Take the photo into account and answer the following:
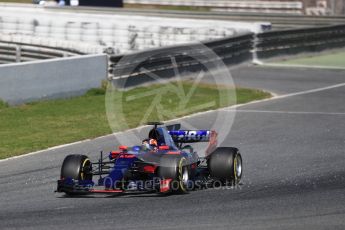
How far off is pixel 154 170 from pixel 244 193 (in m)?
1.08

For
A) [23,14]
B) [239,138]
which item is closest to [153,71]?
[239,138]

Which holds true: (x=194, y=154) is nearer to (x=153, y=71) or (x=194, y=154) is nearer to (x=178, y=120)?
(x=178, y=120)

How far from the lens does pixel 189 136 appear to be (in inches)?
496

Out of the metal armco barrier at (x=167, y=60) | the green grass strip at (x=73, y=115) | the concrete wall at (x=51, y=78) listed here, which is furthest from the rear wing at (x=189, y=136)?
the metal armco barrier at (x=167, y=60)

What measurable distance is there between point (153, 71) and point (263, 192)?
12533 mm

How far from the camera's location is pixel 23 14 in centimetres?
3356

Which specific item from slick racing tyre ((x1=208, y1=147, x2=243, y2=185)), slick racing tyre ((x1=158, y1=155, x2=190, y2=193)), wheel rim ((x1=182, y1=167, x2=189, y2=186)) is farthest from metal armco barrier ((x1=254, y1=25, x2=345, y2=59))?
slick racing tyre ((x1=158, y1=155, x2=190, y2=193))

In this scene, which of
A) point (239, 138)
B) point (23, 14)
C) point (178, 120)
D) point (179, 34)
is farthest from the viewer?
point (23, 14)

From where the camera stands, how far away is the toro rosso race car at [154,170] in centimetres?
1138

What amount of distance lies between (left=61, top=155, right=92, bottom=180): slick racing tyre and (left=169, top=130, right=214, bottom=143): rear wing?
4.29 ft

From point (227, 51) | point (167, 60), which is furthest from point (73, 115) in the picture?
point (227, 51)

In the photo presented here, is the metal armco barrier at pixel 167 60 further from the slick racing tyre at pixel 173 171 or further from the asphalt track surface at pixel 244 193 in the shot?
the slick racing tyre at pixel 173 171

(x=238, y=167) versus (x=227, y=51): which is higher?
(x=238, y=167)

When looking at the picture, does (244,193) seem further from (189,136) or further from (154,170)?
(189,136)
